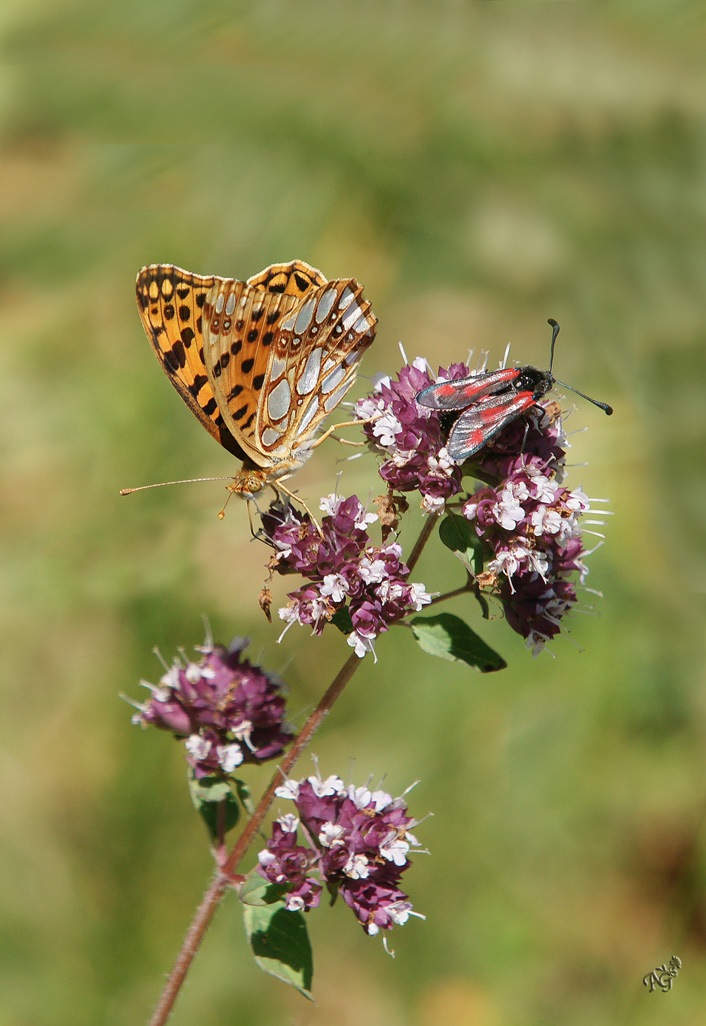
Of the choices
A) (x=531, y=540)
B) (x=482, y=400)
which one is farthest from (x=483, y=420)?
(x=531, y=540)

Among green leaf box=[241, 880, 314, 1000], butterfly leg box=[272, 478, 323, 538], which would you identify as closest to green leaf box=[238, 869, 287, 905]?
green leaf box=[241, 880, 314, 1000]

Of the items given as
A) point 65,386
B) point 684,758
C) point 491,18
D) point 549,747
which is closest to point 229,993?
point 549,747

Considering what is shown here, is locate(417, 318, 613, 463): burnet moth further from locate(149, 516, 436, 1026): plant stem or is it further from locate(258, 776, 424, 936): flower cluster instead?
locate(258, 776, 424, 936): flower cluster

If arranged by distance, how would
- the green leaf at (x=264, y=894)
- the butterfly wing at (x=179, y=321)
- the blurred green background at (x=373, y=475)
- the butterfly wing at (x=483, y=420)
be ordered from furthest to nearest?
the blurred green background at (x=373, y=475) → the butterfly wing at (x=179, y=321) → the green leaf at (x=264, y=894) → the butterfly wing at (x=483, y=420)

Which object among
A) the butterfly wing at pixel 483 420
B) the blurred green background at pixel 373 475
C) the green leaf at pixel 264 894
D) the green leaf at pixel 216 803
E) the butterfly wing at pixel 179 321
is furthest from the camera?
the blurred green background at pixel 373 475

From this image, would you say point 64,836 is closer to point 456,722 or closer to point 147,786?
point 147,786

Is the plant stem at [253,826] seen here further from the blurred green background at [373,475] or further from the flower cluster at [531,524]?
the blurred green background at [373,475]

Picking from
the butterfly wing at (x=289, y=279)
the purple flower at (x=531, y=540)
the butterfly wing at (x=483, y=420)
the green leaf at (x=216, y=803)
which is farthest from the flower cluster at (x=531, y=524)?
the green leaf at (x=216, y=803)
